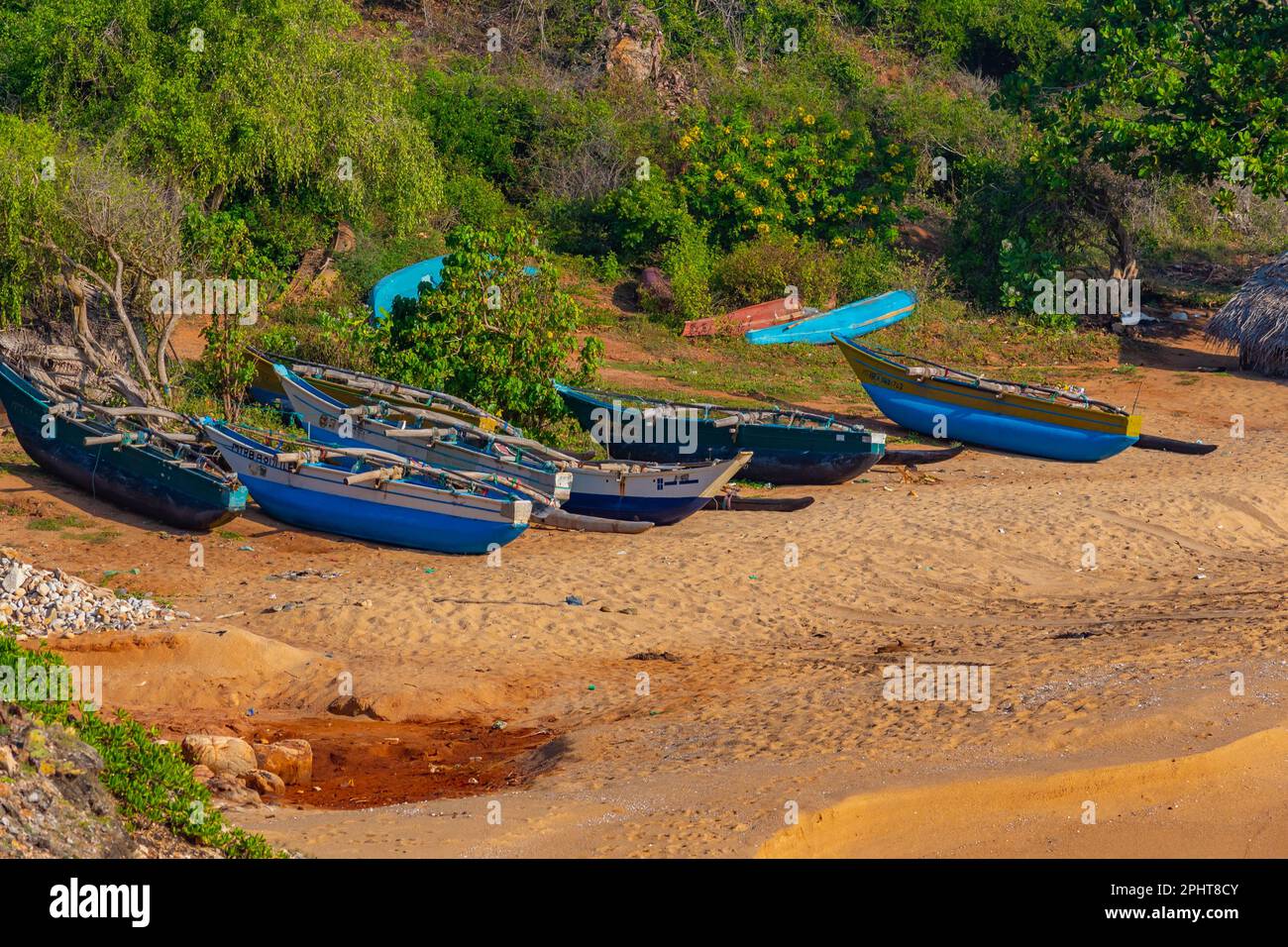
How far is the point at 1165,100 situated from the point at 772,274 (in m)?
7.39

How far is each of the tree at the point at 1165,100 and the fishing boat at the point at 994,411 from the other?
7364mm

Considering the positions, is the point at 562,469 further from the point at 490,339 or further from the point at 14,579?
the point at 14,579

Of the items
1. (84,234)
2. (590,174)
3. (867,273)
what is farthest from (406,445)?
(590,174)

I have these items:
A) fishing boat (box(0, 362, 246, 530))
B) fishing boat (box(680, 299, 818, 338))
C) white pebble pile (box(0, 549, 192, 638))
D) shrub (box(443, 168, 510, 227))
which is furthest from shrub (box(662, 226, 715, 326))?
white pebble pile (box(0, 549, 192, 638))

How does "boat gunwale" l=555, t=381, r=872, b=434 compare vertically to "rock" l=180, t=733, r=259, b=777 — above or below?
above

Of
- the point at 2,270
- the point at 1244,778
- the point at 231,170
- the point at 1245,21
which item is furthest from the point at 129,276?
the point at 1245,21

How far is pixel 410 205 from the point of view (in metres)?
24.9

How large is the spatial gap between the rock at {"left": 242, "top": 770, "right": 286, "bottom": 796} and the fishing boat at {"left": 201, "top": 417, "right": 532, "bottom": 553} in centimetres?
545

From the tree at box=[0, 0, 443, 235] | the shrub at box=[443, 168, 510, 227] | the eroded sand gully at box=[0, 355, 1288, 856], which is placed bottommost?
the eroded sand gully at box=[0, 355, 1288, 856]

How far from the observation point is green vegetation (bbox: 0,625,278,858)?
27.1ft

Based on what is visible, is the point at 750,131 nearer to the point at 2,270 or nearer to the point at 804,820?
the point at 2,270

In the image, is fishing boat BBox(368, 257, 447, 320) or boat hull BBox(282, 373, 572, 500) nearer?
boat hull BBox(282, 373, 572, 500)

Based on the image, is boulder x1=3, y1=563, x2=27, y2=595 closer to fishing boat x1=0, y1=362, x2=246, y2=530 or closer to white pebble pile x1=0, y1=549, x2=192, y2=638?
white pebble pile x1=0, y1=549, x2=192, y2=638

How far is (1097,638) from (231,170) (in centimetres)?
1535
